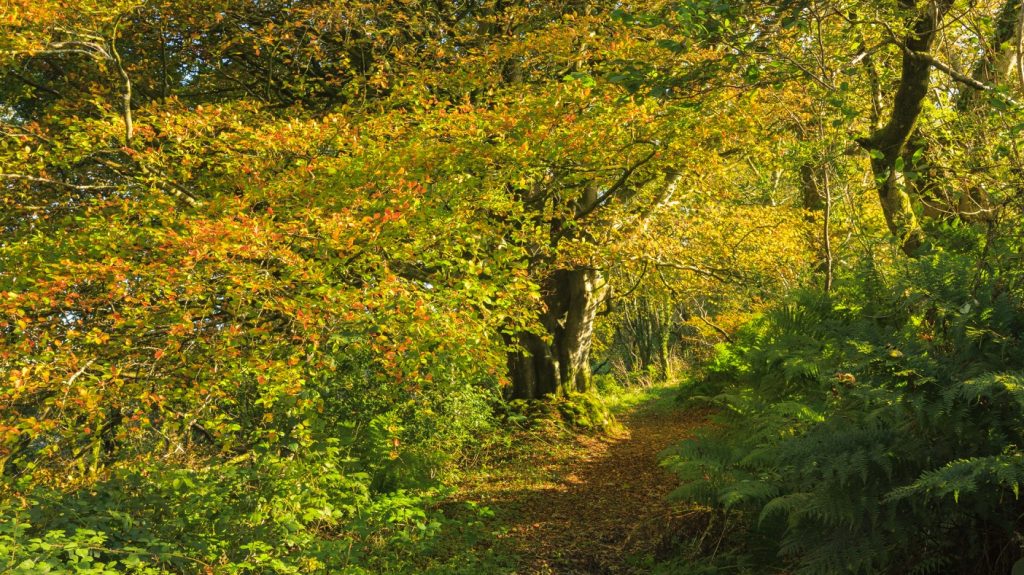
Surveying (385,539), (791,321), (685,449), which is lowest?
(385,539)

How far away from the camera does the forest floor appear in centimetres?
581

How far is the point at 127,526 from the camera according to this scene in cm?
406

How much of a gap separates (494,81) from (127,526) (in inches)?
311

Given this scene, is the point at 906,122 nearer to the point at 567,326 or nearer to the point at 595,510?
the point at 595,510

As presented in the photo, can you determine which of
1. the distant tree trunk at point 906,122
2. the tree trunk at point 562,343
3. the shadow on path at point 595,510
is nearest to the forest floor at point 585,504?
the shadow on path at point 595,510

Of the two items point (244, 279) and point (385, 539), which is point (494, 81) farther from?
point (385, 539)

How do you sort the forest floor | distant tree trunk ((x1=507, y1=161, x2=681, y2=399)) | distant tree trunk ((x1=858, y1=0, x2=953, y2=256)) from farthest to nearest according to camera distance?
distant tree trunk ((x1=507, y1=161, x2=681, y2=399)) → distant tree trunk ((x1=858, y1=0, x2=953, y2=256)) → the forest floor

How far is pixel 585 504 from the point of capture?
7969mm

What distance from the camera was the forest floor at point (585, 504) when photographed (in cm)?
581

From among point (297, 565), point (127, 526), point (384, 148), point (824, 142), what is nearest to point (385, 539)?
point (297, 565)

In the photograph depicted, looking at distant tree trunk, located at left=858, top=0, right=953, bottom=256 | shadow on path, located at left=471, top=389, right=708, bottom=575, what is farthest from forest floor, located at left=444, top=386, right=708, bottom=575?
distant tree trunk, located at left=858, top=0, right=953, bottom=256

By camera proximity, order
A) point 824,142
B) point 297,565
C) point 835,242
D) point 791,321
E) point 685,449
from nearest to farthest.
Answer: point 297,565
point 685,449
point 791,321
point 824,142
point 835,242

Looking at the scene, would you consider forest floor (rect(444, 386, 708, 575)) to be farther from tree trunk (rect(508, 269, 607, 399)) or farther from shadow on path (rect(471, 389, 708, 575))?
tree trunk (rect(508, 269, 607, 399))

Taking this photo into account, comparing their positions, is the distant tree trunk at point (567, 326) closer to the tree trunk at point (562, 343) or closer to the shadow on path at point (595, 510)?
the tree trunk at point (562, 343)
